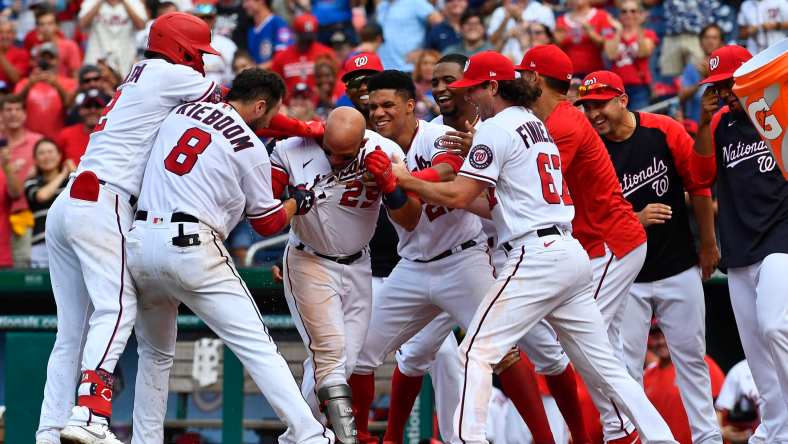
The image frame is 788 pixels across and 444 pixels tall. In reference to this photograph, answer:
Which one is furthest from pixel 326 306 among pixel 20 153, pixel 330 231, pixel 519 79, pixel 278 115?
pixel 20 153

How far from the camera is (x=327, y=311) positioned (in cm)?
728

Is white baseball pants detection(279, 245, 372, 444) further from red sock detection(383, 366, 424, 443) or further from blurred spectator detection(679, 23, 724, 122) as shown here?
blurred spectator detection(679, 23, 724, 122)

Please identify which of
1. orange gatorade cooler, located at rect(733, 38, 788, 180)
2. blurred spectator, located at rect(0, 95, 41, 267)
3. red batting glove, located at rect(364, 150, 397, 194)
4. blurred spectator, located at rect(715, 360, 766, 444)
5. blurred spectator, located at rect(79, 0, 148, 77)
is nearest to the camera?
orange gatorade cooler, located at rect(733, 38, 788, 180)

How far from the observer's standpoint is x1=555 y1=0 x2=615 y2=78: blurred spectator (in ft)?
42.0

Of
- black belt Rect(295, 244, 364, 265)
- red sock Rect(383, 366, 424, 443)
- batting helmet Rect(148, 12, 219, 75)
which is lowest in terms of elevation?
red sock Rect(383, 366, 424, 443)

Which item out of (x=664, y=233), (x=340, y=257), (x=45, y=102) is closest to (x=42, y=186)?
(x=45, y=102)

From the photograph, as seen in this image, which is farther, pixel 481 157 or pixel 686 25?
pixel 686 25

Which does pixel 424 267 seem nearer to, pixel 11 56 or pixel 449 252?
pixel 449 252

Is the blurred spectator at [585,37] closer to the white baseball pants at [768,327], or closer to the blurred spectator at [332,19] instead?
the blurred spectator at [332,19]

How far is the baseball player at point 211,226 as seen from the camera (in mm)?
6523

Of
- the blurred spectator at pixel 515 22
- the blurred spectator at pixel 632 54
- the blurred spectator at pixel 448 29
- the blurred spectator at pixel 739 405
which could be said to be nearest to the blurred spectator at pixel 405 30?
the blurred spectator at pixel 448 29

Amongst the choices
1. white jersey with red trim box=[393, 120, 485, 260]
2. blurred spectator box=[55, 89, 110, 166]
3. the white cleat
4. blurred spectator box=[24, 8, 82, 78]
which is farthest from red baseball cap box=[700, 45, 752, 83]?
blurred spectator box=[24, 8, 82, 78]

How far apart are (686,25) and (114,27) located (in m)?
5.98

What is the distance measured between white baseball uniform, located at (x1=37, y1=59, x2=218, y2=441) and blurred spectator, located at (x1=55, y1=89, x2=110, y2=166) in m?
4.83
